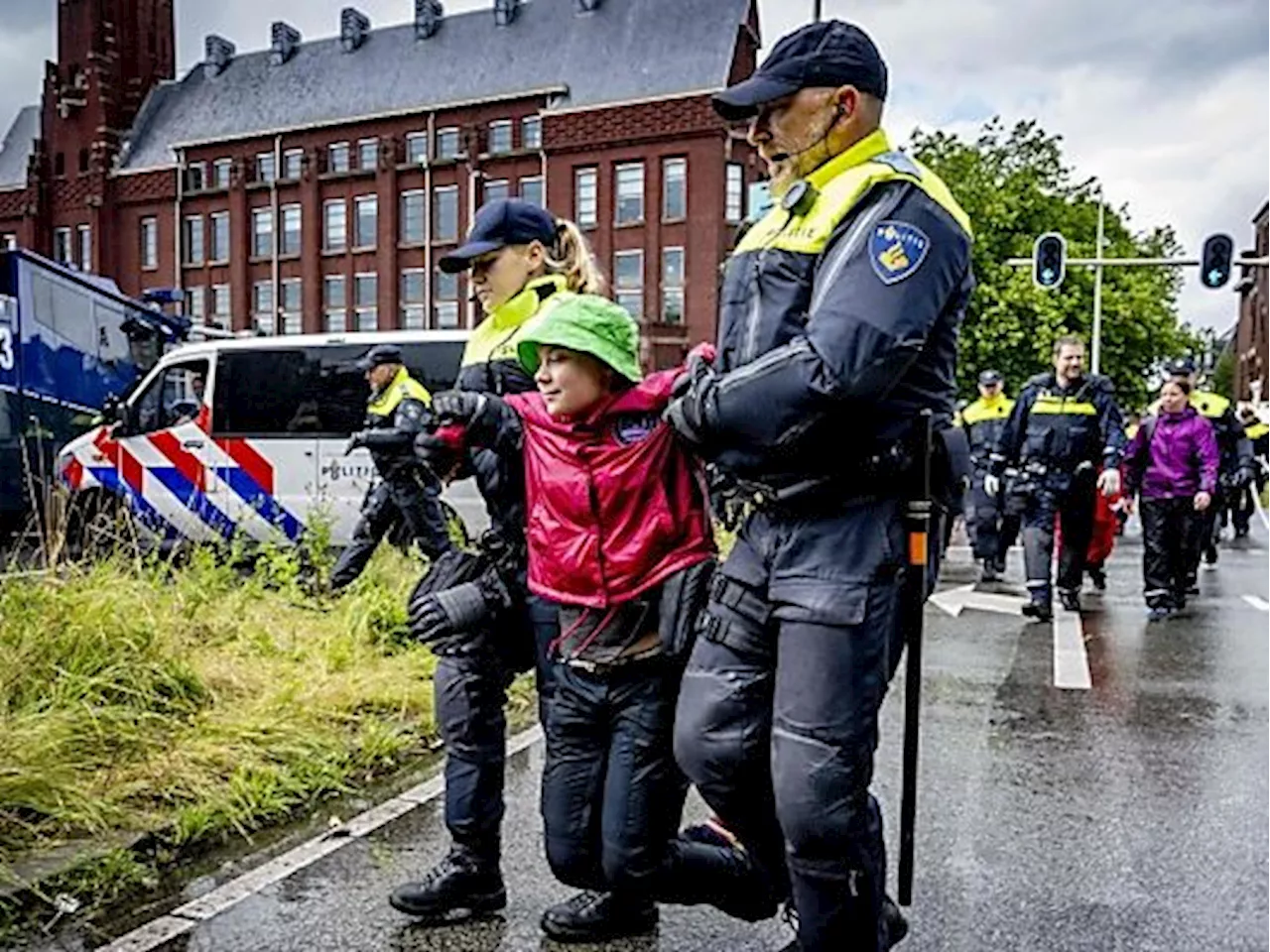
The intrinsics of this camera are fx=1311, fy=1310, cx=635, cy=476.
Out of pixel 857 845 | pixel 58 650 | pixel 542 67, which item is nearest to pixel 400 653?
pixel 58 650

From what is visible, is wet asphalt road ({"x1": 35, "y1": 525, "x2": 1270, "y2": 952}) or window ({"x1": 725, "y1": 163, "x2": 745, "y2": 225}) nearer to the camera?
wet asphalt road ({"x1": 35, "y1": 525, "x2": 1270, "y2": 952})

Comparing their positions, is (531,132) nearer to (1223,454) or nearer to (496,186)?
(496,186)

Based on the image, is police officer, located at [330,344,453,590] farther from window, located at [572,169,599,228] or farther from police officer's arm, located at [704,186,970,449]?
window, located at [572,169,599,228]

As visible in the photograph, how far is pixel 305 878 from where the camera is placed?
3979mm

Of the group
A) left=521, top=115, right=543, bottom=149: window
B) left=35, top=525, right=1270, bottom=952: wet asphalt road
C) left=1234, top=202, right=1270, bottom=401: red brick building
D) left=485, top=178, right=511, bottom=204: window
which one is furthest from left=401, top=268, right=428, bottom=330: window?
left=35, top=525, right=1270, bottom=952: wet asphalt road

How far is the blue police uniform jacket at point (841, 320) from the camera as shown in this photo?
2.49 metres

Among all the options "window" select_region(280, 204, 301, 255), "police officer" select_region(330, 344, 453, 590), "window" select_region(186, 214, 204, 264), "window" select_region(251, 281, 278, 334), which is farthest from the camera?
"window" select_region(186, 214, 204, 264)

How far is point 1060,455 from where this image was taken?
31.3ft

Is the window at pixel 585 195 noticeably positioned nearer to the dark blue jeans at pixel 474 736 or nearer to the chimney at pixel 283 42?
the chimney at pixel 283 42

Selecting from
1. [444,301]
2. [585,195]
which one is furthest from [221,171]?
[585,195]

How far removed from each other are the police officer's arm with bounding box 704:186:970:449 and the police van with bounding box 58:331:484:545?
392 inches

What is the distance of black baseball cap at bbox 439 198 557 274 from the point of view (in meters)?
3.73

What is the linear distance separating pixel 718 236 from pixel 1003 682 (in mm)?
41569

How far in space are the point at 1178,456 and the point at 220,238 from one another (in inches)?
2228
